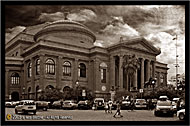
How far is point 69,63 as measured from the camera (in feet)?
105

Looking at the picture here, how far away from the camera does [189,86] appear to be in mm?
14992

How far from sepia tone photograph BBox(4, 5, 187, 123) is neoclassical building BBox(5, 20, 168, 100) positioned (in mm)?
100

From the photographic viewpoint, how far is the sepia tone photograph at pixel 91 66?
16359mm

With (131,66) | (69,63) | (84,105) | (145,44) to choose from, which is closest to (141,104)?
(145,44)

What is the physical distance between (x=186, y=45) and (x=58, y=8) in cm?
759

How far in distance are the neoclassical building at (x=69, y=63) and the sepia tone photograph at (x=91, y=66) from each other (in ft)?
0.33

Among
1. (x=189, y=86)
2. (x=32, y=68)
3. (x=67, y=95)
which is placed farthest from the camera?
(x=67, y=95)

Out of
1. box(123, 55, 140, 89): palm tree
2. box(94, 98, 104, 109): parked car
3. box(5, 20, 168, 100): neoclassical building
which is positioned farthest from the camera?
box(123, 55, 140, 89): palm tree

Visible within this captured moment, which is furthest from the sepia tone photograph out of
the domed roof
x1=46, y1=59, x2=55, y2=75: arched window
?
the domed roof

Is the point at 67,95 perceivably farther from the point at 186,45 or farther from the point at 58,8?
the point at 186,45

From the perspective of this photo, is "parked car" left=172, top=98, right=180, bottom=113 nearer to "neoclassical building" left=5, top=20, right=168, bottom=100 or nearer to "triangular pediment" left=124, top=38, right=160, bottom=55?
"neoclassical building" left=5, top=20, right=168, bottom=100

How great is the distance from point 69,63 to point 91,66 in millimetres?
3965

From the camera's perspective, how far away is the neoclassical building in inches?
822

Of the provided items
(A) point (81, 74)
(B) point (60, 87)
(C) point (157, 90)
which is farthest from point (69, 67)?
(C) point (157, 90)
